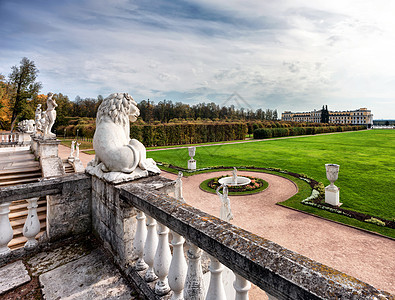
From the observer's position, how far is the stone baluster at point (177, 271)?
170 centimetres

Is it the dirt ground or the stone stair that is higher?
the stone stair

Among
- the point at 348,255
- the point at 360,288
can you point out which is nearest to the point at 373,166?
the point at 348,255

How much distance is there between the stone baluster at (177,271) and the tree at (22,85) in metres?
31.2

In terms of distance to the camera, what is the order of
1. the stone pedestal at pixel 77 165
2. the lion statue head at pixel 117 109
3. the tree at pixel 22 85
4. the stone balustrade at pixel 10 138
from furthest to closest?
the tree at pixel 22 85, the stone balustrade at pixel 10 138, the stone pedestal at pixel 77 165, the lion statue head at pixel 117 109

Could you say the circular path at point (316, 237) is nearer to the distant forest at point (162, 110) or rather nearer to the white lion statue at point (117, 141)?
the white lion statue at point (117, 141)

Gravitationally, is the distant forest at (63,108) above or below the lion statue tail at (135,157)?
above

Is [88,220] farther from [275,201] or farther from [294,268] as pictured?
[275,201]

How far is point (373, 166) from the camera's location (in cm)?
1430

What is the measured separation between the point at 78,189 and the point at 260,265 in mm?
2831

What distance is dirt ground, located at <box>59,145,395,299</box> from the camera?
4.62 metres

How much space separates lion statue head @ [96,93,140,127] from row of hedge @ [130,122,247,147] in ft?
71.8

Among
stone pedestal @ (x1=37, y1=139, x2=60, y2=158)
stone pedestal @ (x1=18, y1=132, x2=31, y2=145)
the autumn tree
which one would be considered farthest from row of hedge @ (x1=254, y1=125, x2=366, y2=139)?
the autumn tree

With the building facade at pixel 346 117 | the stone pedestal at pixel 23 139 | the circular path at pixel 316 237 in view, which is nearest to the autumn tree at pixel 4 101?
the stone pedestal at pixel 23 139

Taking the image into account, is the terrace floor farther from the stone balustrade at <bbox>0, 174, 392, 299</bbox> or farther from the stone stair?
the stone stair
